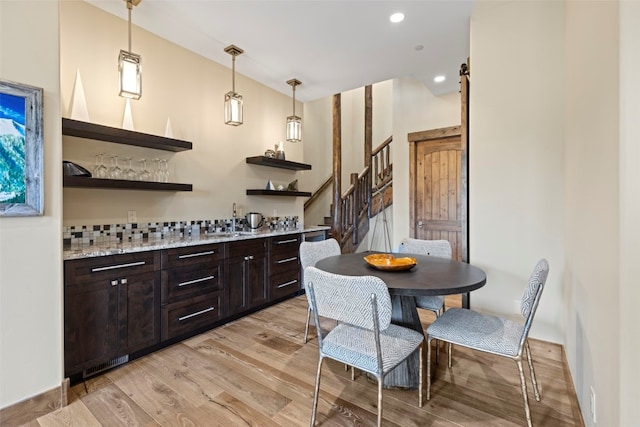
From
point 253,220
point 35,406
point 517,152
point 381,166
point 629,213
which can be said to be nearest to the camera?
point 629,213

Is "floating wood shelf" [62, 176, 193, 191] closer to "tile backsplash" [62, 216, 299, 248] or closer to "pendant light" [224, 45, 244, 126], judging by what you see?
"tile backsplash" [62, 216, 299, 248]

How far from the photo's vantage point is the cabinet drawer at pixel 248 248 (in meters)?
3.13

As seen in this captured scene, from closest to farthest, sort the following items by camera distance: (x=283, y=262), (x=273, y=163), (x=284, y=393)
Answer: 1. (x=284, y=393)
2. (x=283, y=262)
3. (x=273, y=163)

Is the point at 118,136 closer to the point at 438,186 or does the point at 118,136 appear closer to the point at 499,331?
the point at 499,331

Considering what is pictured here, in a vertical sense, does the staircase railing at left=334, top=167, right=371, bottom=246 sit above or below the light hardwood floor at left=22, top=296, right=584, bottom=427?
above

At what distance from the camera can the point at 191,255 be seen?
275cm

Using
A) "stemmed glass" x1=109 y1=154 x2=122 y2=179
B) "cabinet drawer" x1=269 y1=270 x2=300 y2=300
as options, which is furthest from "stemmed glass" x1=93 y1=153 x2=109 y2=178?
"cabinet drawer" x1=269 y1=270 x2=300 y2=300

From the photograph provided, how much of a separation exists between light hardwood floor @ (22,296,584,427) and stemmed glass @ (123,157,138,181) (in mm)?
1610

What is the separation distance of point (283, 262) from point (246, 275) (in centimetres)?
60

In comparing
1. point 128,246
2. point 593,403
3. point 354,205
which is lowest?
point 593,403

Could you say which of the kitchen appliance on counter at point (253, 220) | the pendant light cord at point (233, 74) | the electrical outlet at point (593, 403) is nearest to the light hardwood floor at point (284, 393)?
the electrical outlet at point (593, 403)

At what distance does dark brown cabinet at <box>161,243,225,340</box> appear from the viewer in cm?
261

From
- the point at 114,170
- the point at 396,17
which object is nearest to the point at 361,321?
the point at 114,170

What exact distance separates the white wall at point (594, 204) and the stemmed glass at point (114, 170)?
3394 millimetres
